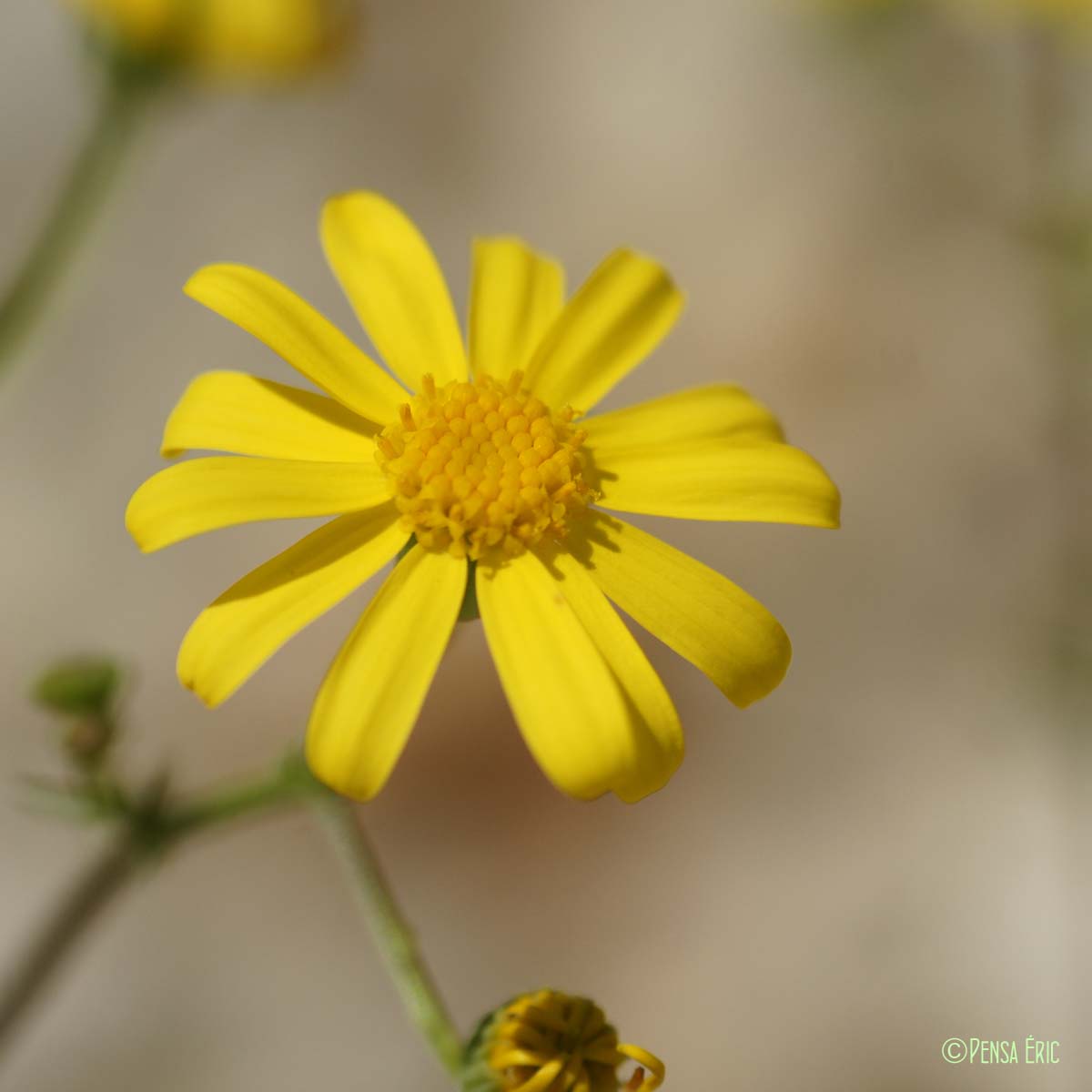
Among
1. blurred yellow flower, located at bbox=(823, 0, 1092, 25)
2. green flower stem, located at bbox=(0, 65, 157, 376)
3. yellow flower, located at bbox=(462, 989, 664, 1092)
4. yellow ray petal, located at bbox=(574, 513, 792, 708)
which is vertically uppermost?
blurred yellow flower, located at bbox=(823, 0, 1092, 25)

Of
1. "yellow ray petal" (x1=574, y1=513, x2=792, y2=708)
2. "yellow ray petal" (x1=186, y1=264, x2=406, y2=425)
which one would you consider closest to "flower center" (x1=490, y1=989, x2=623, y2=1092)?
"yellow ray petal" (x1=574, y1=513, x2=792, y2=708)

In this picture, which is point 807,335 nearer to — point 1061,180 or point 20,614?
point 1061,180

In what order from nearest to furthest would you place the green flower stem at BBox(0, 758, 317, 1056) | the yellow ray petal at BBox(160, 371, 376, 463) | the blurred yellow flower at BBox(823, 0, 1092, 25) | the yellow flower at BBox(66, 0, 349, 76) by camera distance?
the yellow ray petal at BBox(160, 371, 376, 463) → the green flower stem at BBox(0, 758, 317, 1056) → the yellow flower at BBox(66, 0, 349, 76) → the blurred yellow flower at BBox(823, 0, 1092, 25)

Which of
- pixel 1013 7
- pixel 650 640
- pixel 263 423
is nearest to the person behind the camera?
pixel 263 423

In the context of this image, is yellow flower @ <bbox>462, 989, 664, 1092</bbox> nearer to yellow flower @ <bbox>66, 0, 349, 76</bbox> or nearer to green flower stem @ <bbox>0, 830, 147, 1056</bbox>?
green flower stem @ <bbox>0, 830, 147, 1056</bbox>

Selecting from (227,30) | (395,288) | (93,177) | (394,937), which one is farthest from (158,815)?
(227,30)

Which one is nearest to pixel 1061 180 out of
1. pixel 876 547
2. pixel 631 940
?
pixel 876 547

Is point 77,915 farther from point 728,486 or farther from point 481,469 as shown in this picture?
point 728,486
